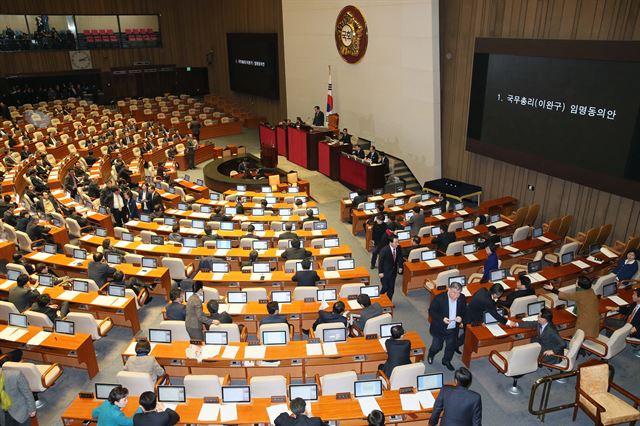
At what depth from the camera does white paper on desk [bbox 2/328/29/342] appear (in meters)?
8.06

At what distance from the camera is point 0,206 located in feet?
43.3

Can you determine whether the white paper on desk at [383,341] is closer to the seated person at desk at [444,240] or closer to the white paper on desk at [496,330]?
the white paper on desk at [496,330]

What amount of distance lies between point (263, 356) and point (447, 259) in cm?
538

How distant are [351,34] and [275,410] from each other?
Answer: 16936 mm

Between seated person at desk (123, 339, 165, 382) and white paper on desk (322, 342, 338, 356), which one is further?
white paper on desk (322, 342, 338, 356)

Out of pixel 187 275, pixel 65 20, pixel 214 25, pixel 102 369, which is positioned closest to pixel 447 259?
pixel 187 275

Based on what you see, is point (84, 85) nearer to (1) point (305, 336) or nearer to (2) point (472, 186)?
(2) point (472, 186)

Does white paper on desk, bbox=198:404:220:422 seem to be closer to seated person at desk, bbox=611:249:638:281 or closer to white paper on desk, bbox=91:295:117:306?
white paper on desk, bbox=91:295:117:306

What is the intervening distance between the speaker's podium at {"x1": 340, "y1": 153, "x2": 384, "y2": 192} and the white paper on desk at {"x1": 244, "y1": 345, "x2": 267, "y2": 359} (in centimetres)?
1015

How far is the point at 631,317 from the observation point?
28.2ft

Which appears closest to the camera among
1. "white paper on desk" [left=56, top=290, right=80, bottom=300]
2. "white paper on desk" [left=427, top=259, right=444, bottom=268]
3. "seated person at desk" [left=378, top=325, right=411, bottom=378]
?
"seated person at desk" [left=378, top=325, right=411, bottom=378]

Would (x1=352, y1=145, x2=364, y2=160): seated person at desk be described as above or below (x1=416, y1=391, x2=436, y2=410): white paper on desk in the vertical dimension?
above

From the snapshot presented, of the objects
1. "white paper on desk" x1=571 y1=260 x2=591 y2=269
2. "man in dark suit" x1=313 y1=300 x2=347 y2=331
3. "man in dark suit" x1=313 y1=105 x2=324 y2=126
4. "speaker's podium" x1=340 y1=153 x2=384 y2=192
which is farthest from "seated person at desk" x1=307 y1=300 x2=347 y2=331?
"man in dark suit" x1=313 y1=105 x2=324 y2=126

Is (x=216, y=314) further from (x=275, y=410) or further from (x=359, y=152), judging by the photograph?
(x=359, y=152)
